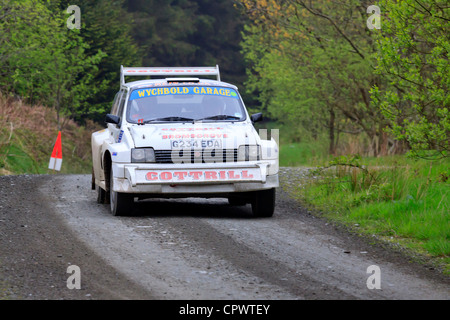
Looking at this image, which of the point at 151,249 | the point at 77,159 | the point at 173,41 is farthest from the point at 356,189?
the point at 173,41

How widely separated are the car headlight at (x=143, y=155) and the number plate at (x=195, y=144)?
0.98ft

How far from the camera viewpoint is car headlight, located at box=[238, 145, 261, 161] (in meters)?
11.0

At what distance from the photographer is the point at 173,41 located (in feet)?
221

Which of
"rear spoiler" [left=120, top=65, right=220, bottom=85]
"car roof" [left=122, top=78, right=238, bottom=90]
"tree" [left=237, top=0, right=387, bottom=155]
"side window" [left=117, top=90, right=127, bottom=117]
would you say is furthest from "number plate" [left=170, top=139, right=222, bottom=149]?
"tree" [left=237, top=0, right=387, bottom=155]

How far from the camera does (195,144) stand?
10844mm

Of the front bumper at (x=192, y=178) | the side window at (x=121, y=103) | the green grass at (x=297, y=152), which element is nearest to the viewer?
the front bumper at (x=192, y=178)

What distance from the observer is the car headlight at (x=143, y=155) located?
10.8 m

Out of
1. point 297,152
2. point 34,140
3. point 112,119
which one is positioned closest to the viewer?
point 112,119

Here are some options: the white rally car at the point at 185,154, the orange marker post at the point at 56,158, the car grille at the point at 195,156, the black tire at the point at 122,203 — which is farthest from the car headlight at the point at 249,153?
the orange marker post at the point at 56,158

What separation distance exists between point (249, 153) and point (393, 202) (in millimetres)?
2327

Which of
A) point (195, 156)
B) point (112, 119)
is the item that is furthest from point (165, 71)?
point (195, 156)

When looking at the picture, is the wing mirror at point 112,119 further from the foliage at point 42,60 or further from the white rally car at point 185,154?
the foliage at point 42,60

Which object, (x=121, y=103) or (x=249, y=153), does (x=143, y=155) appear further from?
(x=121, y=103)

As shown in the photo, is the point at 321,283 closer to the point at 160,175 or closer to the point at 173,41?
the point at 160,175
